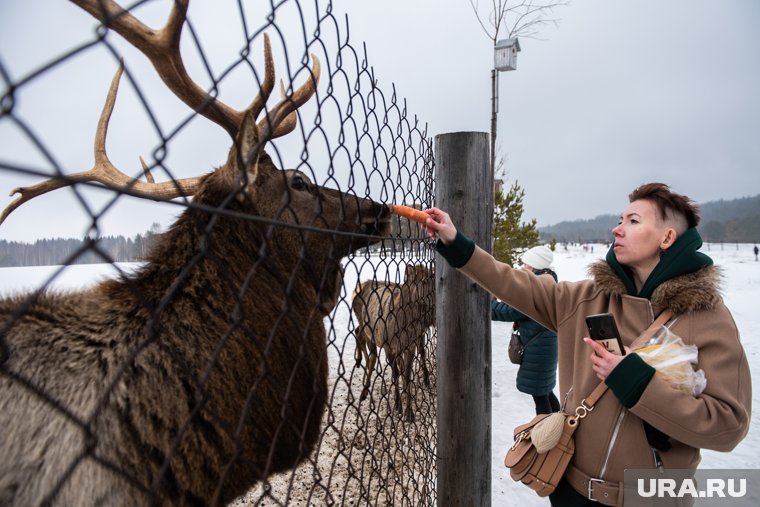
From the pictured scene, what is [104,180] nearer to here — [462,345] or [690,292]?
[462,345]

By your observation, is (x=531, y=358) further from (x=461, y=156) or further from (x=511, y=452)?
(x=461, y=156)

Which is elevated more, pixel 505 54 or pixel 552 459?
pixel 505 54

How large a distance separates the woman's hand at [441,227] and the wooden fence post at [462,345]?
0.24m

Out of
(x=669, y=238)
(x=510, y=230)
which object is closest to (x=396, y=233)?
(x=669, y=238)

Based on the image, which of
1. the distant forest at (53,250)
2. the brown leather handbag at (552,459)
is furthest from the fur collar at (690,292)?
the distant forest at (53,250)

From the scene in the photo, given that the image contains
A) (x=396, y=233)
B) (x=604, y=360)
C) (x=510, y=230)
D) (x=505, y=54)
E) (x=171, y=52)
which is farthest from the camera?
(x=510, y=230)

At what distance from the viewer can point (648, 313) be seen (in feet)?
6.42

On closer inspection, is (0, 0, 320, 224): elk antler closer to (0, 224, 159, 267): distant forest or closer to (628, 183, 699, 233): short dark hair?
(0, 224, 159, 267): distant forest

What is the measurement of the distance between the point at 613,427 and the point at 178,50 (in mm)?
2402

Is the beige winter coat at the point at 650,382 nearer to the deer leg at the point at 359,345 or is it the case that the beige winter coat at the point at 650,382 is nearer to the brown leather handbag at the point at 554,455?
the brown leather handbag at the point at 554,455

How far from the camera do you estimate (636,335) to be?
1.97 m

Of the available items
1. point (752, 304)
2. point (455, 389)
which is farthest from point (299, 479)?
point (752, 304)

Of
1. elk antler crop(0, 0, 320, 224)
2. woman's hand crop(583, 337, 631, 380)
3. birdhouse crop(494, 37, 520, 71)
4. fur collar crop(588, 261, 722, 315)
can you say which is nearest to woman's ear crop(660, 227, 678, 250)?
fur collar crop(588, 261, 722, 315)

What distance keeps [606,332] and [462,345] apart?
80 cm
